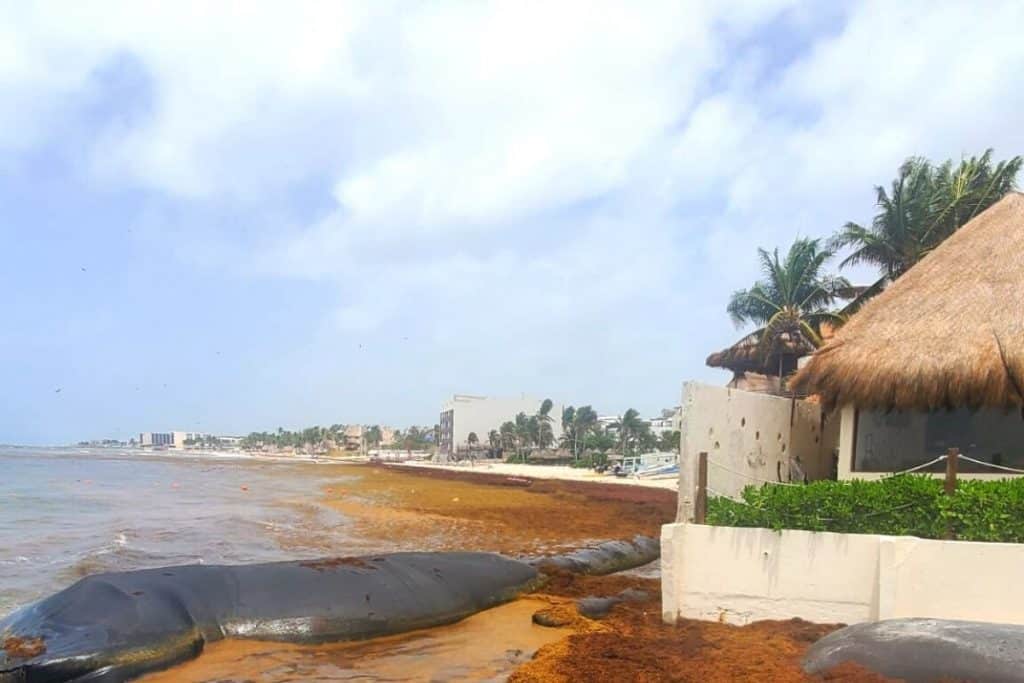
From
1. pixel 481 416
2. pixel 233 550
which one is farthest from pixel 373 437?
pixel 233 550

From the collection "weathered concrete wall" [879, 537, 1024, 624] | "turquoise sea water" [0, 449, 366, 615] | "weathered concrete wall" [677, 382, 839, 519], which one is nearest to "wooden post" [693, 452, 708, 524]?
"weathered concrete wall" [677, 382, 839, 519]

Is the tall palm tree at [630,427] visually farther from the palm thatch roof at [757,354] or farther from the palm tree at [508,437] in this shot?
the palm thatch roof at [757,354]

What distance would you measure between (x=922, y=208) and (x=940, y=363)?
12388 millimetres

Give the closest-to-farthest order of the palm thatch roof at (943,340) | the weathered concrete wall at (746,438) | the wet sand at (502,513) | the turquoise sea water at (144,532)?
the weathered concrete wall at (746,438) → the palm thatch roof at (943,340) → the turquoise sea water at (144,532) → the wet sand at (502,513)

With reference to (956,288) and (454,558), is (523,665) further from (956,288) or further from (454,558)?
(956,288)

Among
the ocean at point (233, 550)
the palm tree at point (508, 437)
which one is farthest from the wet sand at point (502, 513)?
the palm tree at point (508, 437)

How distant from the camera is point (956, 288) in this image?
1176cm

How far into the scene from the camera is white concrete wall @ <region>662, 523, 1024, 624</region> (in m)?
7.09

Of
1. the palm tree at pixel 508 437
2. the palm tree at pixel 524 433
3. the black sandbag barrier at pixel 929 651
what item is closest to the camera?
the black sandbag barrier at pixel 929 651

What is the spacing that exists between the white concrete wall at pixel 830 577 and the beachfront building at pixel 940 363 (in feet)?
12.2

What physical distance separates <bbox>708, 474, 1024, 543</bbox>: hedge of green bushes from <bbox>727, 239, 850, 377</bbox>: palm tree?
51.4ft

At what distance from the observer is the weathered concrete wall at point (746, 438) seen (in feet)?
32.7

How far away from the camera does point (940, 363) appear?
10398 mm

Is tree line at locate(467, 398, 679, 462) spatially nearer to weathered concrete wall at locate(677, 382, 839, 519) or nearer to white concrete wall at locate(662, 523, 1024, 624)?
weathered concrete wall at locate(677, 382, 839, 519)
